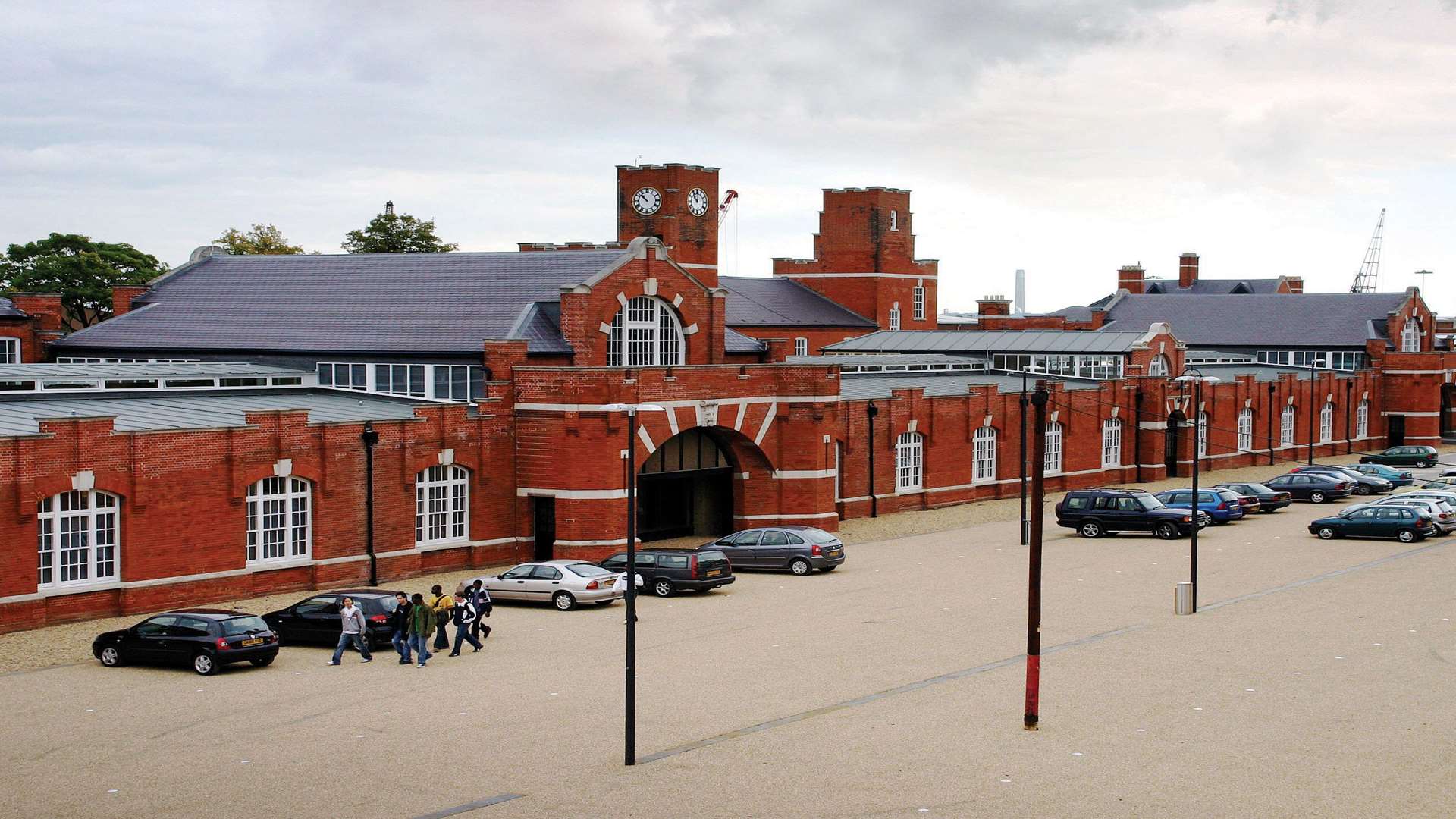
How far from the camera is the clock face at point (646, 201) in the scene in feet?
260

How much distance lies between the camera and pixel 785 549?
41.2 m

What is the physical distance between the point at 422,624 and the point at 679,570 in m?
9.22

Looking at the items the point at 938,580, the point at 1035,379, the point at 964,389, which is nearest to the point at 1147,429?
the point at 1035,379

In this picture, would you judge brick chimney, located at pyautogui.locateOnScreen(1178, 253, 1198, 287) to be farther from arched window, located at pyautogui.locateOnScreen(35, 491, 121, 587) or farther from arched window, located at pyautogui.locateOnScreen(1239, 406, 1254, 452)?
arched window, located at pyautogui.locateOnScreen(35, 491, 121, 587)

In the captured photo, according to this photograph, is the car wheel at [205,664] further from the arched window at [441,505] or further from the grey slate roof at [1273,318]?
the grey slate roof at [1273,318]

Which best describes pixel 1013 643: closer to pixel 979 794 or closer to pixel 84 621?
pixel 979 794

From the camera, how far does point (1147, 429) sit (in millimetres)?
68125

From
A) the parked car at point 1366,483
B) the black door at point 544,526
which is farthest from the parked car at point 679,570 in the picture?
the parked car at point 1366,483

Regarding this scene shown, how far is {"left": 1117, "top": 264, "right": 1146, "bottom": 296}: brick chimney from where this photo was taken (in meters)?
116

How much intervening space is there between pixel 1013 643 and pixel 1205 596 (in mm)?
8341

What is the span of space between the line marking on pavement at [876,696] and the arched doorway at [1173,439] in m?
39.1

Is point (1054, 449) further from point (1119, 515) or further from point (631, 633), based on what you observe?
point (631, 633)

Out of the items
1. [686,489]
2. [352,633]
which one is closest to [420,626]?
[352,633]

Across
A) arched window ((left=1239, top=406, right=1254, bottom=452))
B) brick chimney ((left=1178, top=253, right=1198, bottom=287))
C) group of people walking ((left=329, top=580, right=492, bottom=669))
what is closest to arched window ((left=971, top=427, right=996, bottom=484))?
arched window ((left=1239, top=406, right=1254, bottom=452))
